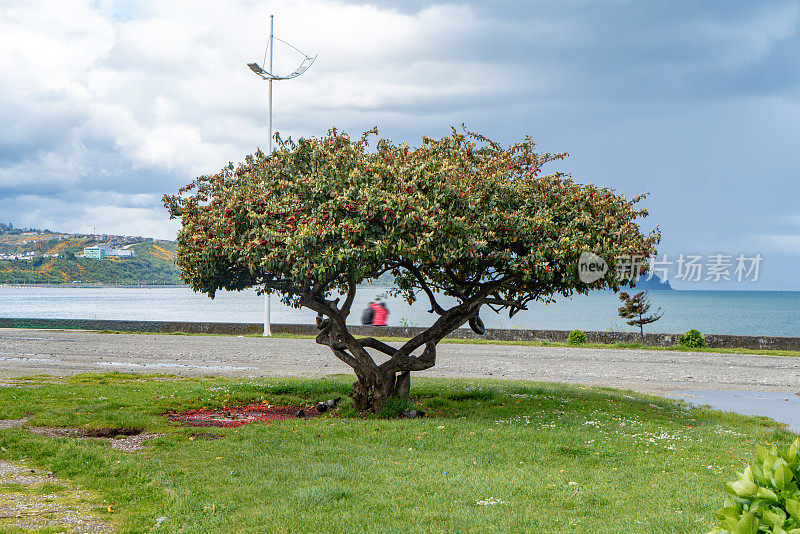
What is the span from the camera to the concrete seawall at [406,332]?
30.8m

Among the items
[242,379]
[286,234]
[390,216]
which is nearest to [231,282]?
[286,234]

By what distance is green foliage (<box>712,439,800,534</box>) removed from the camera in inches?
111

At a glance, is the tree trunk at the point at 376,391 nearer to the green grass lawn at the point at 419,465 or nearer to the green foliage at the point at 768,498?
the green grass lawn at the point at 419,465

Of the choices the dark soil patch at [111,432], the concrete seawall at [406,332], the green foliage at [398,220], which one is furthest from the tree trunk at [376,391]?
the concrete seawall at [406,332]

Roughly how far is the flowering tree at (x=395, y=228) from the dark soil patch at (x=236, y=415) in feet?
5.05

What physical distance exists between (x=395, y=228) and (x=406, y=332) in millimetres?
24927

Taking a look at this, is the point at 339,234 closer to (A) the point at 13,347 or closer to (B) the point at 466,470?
(B) the point at 466,470

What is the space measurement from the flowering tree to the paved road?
7.65 metres

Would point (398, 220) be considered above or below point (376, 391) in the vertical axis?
above

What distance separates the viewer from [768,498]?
2.90m

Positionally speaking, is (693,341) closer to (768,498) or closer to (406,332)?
(406,332)

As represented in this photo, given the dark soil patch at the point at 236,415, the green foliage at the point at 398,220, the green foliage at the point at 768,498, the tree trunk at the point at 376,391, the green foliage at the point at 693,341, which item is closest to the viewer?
the green foliage at the point at 768,498

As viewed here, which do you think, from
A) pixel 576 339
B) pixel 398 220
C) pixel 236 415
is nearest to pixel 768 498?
pixel 398 220

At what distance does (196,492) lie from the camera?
281 inches
